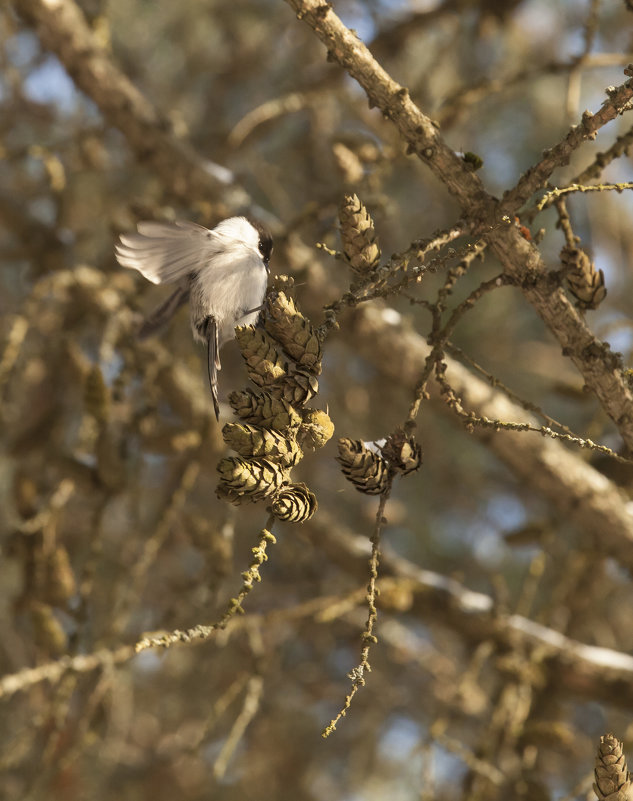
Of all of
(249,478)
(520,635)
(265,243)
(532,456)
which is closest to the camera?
(249,478)

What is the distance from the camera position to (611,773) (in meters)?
0.65

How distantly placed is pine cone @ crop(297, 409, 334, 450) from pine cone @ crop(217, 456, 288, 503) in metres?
0.05

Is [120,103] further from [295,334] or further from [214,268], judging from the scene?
[295,334]

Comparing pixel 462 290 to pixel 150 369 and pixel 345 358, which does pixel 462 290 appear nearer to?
pixel 345 358

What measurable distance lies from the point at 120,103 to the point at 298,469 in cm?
92

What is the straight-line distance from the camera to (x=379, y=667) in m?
2.16

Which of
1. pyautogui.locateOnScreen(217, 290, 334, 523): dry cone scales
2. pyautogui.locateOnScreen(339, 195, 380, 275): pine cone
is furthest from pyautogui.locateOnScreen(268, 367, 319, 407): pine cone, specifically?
pyautogui.locateOnScreen(339, 195, 380, 275): pine cone

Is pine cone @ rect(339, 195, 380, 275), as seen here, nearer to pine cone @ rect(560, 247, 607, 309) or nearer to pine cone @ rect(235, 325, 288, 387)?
pine cone @ rect(235, 325, 288, 387)

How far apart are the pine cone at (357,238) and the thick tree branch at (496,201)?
0.33ft

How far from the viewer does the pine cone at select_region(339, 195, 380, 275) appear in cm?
69

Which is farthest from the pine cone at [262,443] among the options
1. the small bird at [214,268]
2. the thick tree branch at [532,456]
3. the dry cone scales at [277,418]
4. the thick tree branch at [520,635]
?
the thick tree branch at [520,635]

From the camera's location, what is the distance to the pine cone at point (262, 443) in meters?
0.61

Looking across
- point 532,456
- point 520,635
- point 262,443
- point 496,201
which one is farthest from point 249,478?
point 520,635

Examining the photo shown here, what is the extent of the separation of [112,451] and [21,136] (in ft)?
5.55
